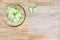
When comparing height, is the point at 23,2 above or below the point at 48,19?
above

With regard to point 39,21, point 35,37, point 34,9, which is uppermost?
point 34,9

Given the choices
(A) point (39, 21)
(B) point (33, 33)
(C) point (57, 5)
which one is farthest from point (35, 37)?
(C) point (57, 5)

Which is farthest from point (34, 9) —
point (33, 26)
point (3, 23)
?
point (3, 23)

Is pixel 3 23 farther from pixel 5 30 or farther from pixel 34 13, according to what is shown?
pixel 34 13
